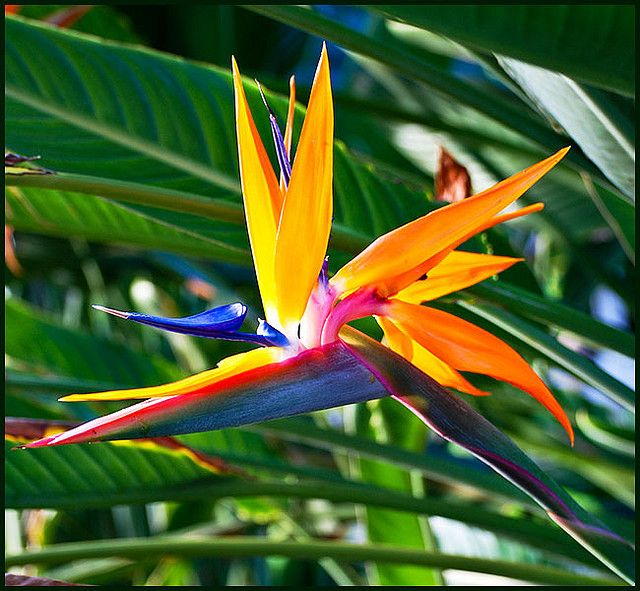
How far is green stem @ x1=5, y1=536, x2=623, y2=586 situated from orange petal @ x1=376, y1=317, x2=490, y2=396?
0.86 feet

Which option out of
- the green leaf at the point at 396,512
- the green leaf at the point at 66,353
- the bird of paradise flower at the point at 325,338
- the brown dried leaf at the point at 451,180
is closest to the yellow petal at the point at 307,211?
the bird of paradise flower at the point at 325,338

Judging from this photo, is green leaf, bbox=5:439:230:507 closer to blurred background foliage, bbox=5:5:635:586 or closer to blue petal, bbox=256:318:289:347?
blurred background foliage, bbox=5:5:635:586

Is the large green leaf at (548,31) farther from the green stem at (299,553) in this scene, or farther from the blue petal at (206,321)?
the green stem at (299,553)

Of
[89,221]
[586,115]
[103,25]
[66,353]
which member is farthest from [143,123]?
[103,25]

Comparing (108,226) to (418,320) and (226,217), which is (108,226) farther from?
(418,320)

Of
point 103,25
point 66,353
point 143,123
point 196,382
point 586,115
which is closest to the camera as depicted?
point 196,382

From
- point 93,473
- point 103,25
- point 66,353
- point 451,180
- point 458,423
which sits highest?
point 103,25

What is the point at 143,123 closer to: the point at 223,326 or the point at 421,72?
the point at 421,72

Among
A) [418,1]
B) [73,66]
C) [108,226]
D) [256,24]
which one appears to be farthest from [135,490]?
[256,24]

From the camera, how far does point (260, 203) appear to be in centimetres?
38

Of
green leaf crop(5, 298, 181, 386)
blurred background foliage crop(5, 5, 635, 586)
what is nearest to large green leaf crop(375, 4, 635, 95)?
blurred background foliage crop(5, 5, 635, 586)

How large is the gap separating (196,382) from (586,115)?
0.32 m

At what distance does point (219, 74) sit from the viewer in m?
0.67

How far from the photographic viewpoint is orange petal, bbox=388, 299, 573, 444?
1.19 feet
